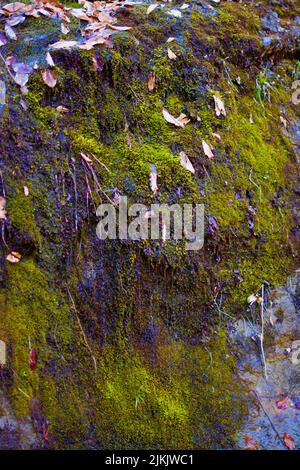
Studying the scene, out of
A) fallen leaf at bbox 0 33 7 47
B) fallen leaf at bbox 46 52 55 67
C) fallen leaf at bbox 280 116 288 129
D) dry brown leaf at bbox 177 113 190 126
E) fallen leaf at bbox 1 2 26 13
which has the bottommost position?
fallen leaf at bbox 280 116 288 129

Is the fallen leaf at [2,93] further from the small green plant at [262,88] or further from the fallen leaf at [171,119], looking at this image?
the small green plant at [262,88]

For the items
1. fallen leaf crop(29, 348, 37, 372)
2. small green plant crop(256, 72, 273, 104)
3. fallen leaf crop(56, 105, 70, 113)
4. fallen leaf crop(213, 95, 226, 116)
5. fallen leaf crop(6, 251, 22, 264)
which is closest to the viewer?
fallen leaf crop(29, 348, 37, 372)

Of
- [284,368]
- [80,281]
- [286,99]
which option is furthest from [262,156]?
[80,281]

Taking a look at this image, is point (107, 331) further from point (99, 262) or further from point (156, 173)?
point (156, 173)

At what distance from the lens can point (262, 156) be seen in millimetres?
4441

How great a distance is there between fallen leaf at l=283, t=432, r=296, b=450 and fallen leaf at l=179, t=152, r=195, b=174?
210 cm

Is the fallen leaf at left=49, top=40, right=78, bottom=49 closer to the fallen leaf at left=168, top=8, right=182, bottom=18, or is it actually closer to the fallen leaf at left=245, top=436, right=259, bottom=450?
the fallen leaf at left=168, top=8, right=182, bottom=18

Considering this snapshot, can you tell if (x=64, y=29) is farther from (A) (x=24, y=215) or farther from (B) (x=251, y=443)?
(B) (x=251, y=443)

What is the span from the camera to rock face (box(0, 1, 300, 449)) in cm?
298

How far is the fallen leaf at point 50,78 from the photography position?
→ 3.40 metres

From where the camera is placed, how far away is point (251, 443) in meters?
3.32

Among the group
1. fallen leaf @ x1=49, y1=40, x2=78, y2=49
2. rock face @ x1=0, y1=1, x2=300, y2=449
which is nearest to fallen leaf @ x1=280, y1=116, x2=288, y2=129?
rock face @ x1=0, y1=1, x2=300, y2=449

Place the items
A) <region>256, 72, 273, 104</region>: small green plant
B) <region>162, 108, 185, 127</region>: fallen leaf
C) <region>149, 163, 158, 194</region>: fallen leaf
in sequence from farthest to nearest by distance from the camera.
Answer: <region>256, 72, 273, 104</region>: small green plant < <region>162, 108, 185, 127</region>: fallen leaf < <region>149, 163, 158, 194</region>: fallen leaf

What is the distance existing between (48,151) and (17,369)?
1.46m
